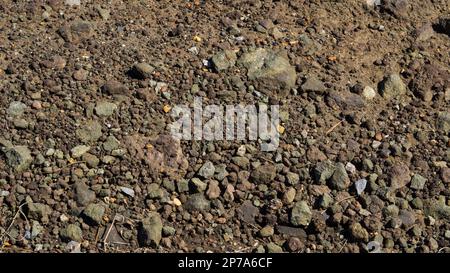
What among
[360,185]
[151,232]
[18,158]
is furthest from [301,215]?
[18,158]

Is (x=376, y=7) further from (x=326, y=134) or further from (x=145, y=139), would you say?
(x=145, y=139)

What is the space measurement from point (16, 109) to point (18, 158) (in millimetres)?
354

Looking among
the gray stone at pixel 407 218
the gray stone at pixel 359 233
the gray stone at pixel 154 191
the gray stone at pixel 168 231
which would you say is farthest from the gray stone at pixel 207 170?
the gray stone at pixel 407 218

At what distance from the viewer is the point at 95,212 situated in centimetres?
349

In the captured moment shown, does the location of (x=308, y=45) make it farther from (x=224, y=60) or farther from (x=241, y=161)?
(x=241, y=161)

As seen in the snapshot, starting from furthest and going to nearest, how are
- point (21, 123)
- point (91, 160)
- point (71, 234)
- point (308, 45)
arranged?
point (308, 45), point (21, 123), point (91, 160), point (71, 234)

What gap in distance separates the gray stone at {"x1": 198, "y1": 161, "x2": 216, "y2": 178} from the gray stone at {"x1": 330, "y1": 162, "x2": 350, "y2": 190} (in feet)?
2.15

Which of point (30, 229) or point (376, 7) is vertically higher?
point (376, 7)

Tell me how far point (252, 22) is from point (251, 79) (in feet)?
1.77

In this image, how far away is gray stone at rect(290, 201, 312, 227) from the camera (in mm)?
3529

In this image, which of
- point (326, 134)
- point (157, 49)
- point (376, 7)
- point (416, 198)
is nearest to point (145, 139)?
point (157, 49)
